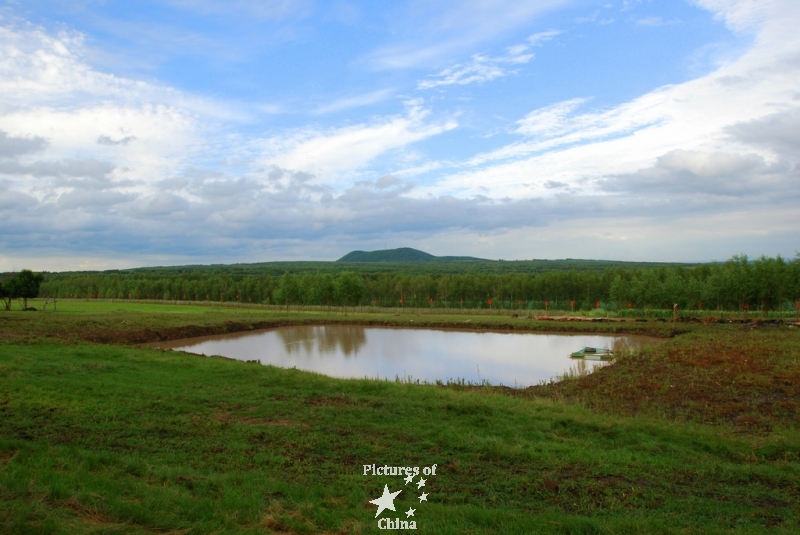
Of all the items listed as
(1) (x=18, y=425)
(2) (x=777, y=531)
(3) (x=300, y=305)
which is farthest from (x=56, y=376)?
(3) (x=300, y=305)

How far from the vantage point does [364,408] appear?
32.7ft

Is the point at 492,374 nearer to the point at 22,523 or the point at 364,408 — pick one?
the point at 364,408

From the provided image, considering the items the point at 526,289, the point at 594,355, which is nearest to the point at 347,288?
the point at 526,289

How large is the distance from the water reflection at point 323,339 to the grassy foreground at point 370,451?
37.5 feet

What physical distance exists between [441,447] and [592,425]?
9.87ft

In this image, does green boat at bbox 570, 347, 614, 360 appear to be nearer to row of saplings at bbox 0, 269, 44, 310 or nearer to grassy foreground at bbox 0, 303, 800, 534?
grassy foreground at bbox 0, 303, 800, 534

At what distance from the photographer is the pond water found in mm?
19031

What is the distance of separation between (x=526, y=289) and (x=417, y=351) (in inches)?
1407

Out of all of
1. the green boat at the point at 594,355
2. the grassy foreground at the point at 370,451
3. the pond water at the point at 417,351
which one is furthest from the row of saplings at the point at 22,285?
the green boat at the point at 594,355

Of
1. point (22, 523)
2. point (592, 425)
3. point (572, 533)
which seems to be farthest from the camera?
point (592, 425)

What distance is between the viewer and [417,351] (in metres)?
25.8

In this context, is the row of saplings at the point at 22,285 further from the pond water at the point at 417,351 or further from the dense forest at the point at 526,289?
the dense forest at the point at 526,289

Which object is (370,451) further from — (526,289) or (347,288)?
(526,289)

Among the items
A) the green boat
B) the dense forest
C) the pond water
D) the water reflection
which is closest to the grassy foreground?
the pond water
